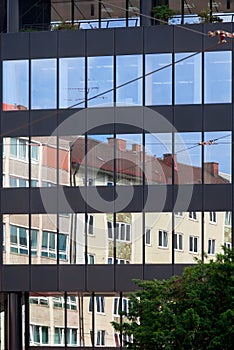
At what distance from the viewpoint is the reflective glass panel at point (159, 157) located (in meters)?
39.5

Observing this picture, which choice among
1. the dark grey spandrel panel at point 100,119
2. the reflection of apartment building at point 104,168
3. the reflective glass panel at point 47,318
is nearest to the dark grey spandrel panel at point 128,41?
the reflection of apartment building at point 104,168

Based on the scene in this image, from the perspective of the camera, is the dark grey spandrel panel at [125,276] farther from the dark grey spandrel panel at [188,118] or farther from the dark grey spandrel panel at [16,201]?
the dark grey spandrel panel at [188,118]

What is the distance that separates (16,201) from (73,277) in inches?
151

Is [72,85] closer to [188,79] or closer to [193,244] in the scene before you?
[188,79]

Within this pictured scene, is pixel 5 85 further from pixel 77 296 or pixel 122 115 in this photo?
pixel 77 296

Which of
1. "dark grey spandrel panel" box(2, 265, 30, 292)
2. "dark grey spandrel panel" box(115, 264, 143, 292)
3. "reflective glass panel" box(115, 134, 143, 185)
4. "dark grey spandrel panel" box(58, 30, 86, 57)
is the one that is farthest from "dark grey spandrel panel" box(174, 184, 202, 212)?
"dark grey spandrel panel" box(58, 30, 86, 57)

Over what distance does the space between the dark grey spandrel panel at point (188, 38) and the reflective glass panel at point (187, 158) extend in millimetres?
3361

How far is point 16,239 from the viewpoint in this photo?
40.6 meters

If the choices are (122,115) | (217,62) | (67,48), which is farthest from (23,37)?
(217,62)

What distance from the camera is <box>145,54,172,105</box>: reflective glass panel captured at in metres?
39.8

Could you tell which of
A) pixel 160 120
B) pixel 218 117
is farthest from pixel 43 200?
pixel 218 117

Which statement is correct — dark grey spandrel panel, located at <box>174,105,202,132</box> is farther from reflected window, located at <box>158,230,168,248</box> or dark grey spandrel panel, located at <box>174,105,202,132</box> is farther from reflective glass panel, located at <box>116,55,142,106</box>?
reflected window, located at <box>158,230,168,248</box>

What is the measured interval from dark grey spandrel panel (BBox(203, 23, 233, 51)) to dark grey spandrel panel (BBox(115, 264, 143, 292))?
900 cm

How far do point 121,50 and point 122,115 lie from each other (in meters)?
2.59
